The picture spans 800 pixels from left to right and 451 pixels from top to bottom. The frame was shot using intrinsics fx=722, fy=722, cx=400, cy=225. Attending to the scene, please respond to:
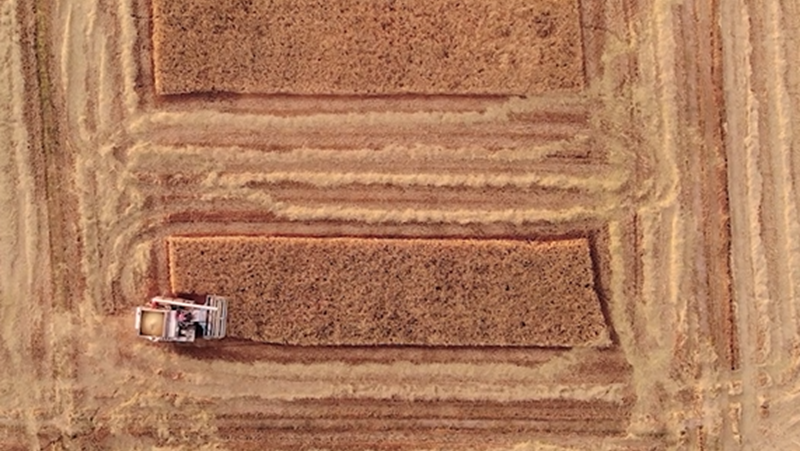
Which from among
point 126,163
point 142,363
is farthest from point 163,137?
point 142,363

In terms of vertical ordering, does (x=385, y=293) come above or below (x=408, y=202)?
below

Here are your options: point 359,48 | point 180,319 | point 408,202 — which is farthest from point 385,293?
point 359,48

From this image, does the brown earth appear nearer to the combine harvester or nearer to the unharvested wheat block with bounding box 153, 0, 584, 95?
the unharvested wheat block with bounding box 153, 0, 584, 95

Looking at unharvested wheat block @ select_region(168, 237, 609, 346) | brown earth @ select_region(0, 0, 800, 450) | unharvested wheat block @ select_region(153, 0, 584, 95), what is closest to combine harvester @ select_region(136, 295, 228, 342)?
unharvested wheat block @ select_region(168, 237, 609, 346)

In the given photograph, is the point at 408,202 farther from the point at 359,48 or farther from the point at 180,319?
the point at 180,319

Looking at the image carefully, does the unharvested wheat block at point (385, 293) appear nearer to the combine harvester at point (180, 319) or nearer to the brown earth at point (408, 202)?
the brown earth at point (408, 202)

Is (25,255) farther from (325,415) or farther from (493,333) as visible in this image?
(493,333)
